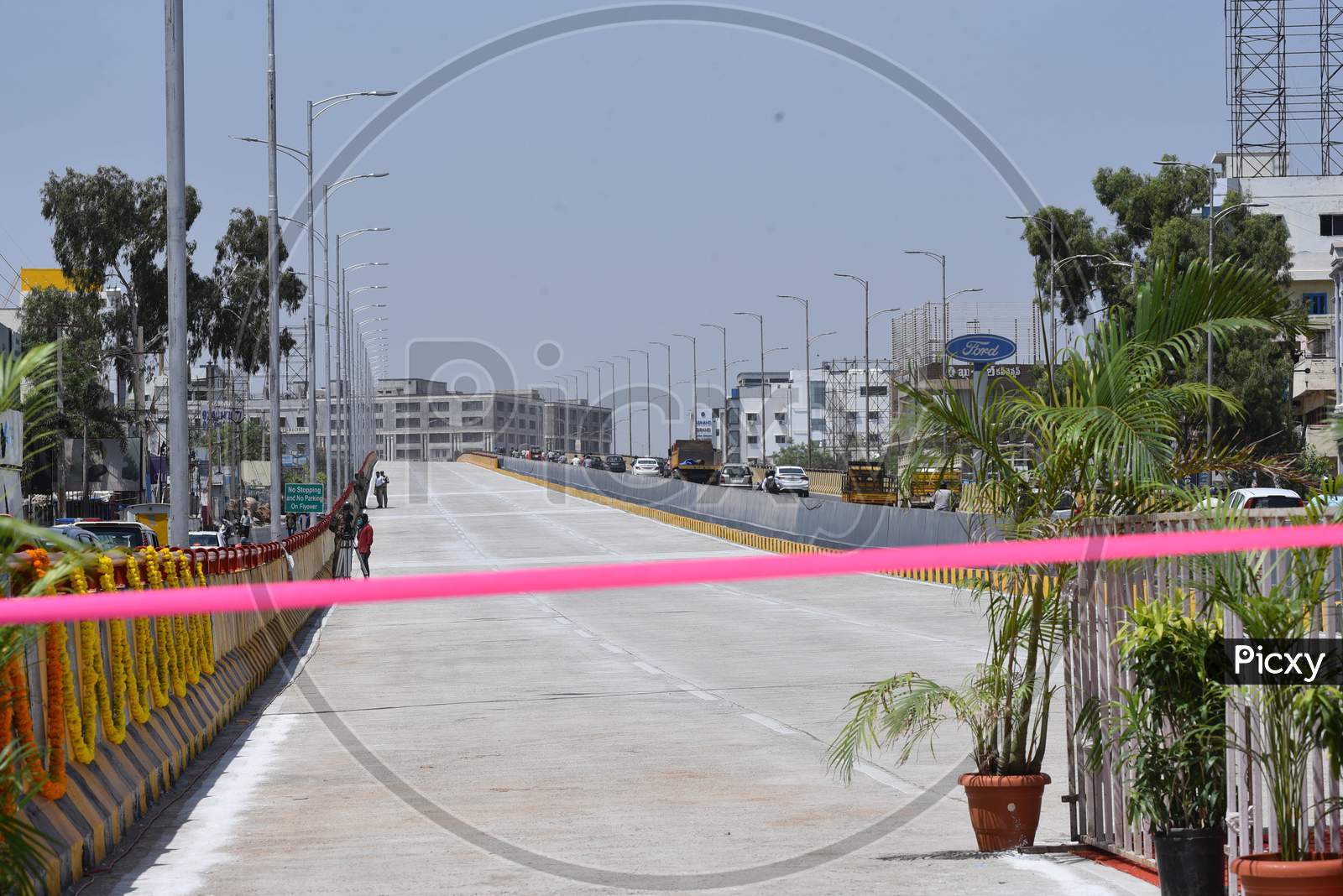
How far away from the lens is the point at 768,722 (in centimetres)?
1535

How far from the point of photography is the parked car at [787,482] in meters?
88.4

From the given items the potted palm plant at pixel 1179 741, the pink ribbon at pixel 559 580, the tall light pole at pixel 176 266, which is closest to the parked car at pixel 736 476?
the tall light pole at pixel 176 266

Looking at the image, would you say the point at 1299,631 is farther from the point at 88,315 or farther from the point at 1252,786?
the point at 88,315

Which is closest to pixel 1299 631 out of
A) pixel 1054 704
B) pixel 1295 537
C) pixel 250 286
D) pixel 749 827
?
pixel 1295 537

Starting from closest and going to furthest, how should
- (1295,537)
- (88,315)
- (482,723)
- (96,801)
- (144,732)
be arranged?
1. (1295,537)
2. (96,801)
3. (144,732)
4. (482,723)
5. (88,315)

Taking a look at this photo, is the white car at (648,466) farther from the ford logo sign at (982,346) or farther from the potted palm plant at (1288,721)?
the potted palm plant at (1288,721)

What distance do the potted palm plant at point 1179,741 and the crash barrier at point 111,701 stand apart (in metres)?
3.78

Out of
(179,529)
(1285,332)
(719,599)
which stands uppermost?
(1285,332)

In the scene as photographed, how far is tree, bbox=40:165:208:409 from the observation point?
79.4 meters

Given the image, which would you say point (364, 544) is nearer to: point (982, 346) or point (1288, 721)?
point (1288, 721)

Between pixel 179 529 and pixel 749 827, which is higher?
pixel 179 529

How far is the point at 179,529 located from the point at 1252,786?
1630cm

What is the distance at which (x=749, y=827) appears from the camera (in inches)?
398

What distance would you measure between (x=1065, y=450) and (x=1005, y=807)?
188 centimetres
